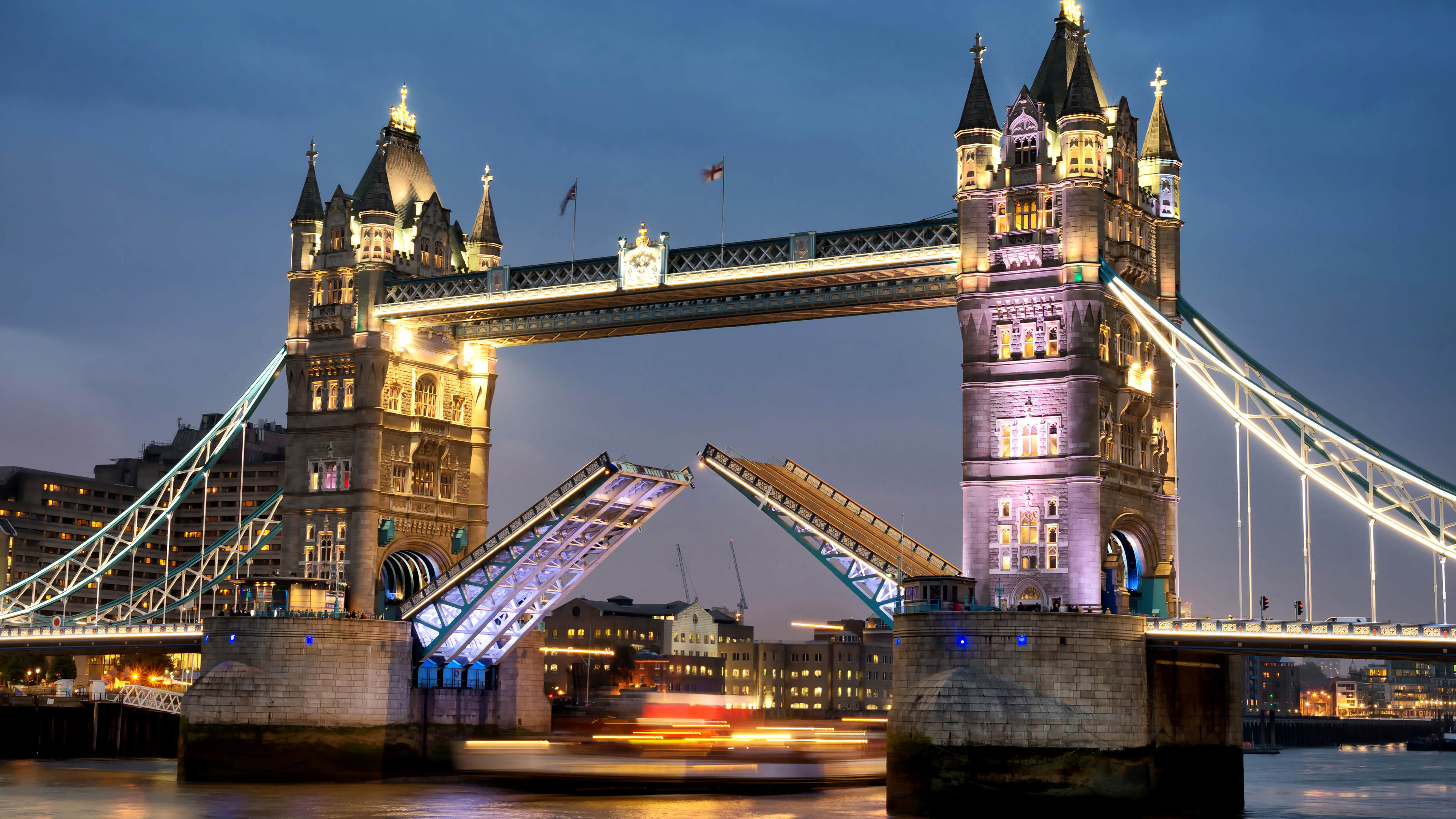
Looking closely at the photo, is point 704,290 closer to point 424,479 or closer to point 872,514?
point 872,514

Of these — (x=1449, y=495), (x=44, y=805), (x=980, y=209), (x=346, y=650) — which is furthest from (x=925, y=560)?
(x=44, y=805)

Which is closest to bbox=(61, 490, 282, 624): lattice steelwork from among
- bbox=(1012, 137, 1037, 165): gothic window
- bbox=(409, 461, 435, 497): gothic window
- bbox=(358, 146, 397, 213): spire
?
bbox=(409, 461, 435, 497): gothic window

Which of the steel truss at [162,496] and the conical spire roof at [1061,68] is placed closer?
the conical spire roof at [1061,68]

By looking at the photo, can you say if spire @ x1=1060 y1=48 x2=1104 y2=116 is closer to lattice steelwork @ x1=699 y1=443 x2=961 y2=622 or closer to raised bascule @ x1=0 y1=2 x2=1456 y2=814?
raised bascule @ x1=0 y1=2 x2=1456 y2=814

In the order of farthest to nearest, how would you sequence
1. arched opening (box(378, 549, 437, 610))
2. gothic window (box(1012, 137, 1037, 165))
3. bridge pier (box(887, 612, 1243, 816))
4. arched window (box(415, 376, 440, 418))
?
arched opening (box(378, 549, 437, 610)) < arched window (box(415, 376, 440, 418)) < gothic window (box(1012, 137, 1037, 165)) < bridge pier (box(887, 612, 1243, 816))

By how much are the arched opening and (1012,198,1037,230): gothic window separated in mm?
27609

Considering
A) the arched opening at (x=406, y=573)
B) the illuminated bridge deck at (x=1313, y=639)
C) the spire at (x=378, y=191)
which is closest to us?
the illuminated bridge deck at (x=1313, y=639)

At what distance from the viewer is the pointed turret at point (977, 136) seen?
5212 cm

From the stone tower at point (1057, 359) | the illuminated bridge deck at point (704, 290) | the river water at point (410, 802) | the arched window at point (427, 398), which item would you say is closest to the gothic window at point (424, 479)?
the arched window at point (427, 398)

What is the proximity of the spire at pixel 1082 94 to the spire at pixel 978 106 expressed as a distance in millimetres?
2200

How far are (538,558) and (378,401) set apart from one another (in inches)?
336

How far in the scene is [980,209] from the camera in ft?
170

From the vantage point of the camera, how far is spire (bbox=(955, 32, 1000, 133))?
5253cm

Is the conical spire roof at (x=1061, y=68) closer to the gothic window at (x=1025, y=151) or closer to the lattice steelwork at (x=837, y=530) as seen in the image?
the gothic window at (x=1025, y=151)
